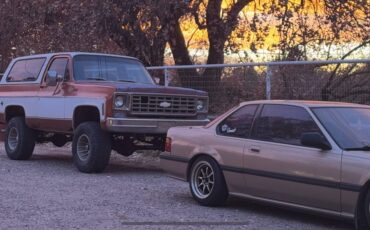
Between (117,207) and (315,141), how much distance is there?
278cm

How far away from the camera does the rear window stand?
13227 millimetres

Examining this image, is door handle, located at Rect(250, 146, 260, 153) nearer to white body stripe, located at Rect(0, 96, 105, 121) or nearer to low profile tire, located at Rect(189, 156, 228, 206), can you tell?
low profile tire, located at Rect(189, 156, 228, 206)

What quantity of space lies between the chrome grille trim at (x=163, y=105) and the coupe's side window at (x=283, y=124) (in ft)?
11.5

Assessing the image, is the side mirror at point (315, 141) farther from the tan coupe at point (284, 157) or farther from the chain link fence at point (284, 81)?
the chain link fence at point (284, 81)

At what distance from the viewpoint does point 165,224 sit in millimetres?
7449

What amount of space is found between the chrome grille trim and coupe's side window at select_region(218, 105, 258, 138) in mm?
2908

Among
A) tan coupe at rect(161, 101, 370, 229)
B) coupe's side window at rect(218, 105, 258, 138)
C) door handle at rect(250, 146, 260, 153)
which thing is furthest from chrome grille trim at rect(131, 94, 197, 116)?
door handle at rect(250, 146, 260, 153)

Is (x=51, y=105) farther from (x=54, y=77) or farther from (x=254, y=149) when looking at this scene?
(x=254, y=149)

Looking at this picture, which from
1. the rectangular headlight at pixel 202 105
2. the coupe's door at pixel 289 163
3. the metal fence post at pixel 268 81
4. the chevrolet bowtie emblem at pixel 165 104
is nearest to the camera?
the coupe's door at pixel 289 163

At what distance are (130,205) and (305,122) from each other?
2.56 meters

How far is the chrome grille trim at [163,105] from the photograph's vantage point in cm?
1123

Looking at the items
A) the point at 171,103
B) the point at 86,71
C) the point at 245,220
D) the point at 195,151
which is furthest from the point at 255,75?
the point at 245,220

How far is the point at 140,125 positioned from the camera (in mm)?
11188

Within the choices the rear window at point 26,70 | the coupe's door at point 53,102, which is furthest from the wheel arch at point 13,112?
the coupe's door at point 53,102
